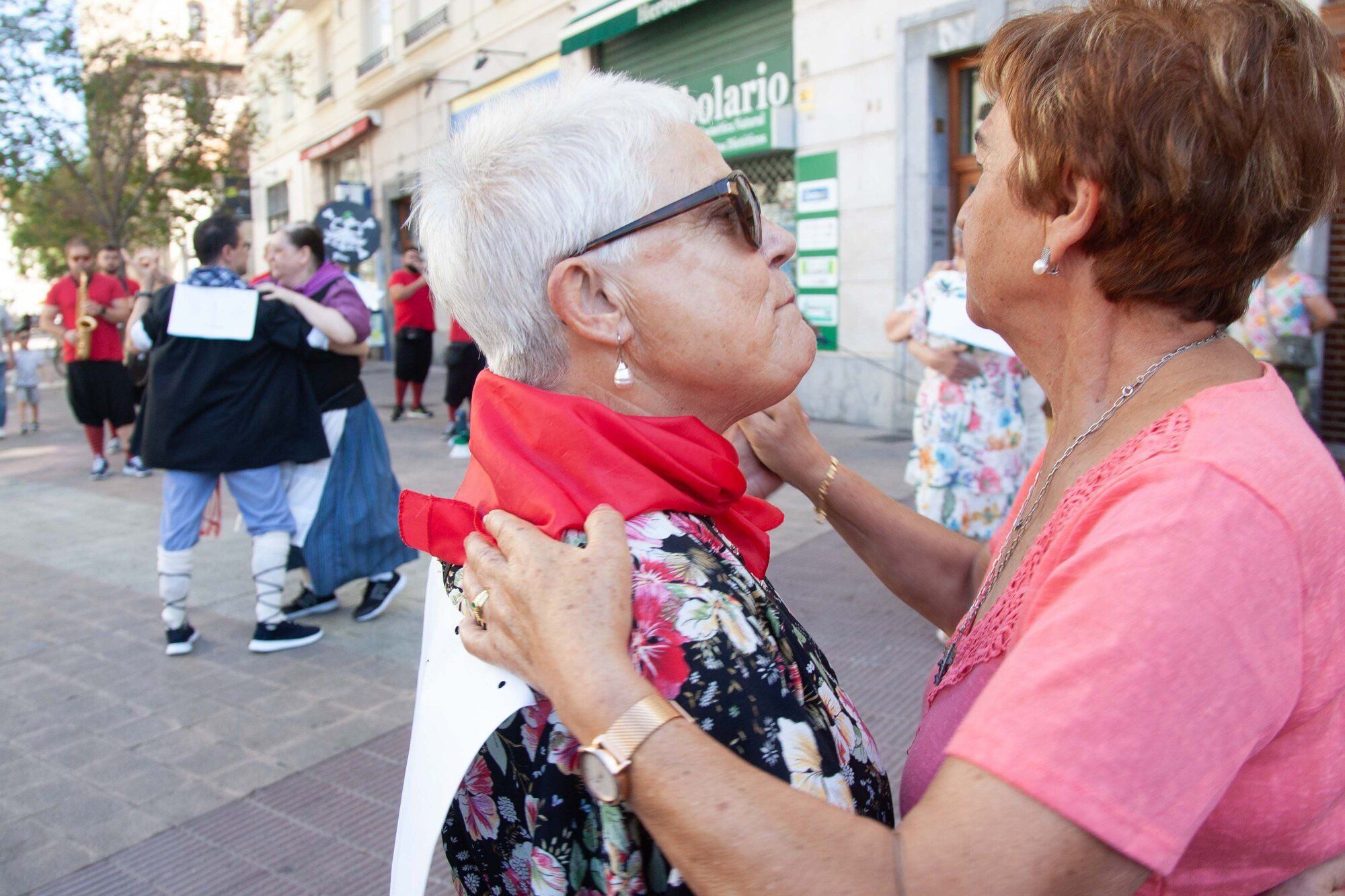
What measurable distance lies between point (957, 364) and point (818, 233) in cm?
622

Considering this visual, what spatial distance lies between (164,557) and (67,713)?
824 millimetres

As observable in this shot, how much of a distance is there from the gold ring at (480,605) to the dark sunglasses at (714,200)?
48cm

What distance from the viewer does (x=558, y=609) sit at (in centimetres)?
112

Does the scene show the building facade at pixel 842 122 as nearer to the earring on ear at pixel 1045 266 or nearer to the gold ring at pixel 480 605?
the earring on ear at pixel 1045 266

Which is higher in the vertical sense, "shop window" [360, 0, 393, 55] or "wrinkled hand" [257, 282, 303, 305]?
"shop window" [360, 0, 393, 55]

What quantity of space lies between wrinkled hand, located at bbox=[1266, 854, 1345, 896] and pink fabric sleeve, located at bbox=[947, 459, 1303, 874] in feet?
0.98

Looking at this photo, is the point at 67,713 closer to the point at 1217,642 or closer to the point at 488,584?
the point at 488,584

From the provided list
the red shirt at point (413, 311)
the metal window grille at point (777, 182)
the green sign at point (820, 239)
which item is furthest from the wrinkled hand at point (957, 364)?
the red shirt at point (413, 311)

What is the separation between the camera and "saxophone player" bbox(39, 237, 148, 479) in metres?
9.43

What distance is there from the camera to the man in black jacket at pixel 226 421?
464 centimetres

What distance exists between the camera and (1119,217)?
1.26 m

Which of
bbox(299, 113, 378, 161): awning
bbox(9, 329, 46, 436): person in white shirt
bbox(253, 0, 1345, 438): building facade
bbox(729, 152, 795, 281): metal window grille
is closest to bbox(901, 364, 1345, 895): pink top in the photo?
bbox(253, 0, 1345, 438): building facade

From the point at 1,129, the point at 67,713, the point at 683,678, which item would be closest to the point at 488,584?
the point at 683,678

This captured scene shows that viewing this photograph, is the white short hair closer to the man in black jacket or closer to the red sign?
the man in black jacket
